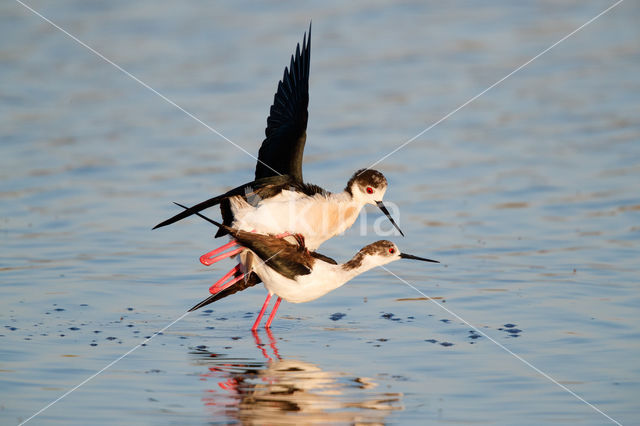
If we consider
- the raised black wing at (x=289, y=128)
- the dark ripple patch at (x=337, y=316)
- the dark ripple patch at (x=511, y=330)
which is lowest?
the dark ripple patch at (x=511, y=330)

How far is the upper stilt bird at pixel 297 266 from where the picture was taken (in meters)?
8.77

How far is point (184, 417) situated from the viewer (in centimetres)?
664

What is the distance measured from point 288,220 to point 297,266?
26.7 inches

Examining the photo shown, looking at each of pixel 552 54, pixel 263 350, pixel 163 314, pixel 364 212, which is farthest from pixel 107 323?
pixel 552 54

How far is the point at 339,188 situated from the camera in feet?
42.8

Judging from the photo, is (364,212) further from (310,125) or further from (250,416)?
(250,416)

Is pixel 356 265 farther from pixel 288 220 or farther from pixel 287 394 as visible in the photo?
pixel 287 394

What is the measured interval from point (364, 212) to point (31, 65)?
834cm

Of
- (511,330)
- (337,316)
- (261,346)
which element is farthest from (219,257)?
(511,330)

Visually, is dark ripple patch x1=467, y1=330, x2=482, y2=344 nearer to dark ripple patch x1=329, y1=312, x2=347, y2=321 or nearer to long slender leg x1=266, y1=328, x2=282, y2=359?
dark ripple patch x1=329, y1=312, x2=347, y2=321

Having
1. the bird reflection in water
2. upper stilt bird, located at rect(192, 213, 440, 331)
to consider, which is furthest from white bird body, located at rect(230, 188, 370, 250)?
the bird reflection in water

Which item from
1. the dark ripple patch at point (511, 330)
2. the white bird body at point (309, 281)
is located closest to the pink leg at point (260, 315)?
the white bird body at point (309, 281)

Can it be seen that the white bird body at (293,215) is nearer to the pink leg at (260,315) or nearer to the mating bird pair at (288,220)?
the mating bird pair at (288,220)

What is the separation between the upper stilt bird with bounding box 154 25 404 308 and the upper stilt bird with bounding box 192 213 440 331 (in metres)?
0.24
